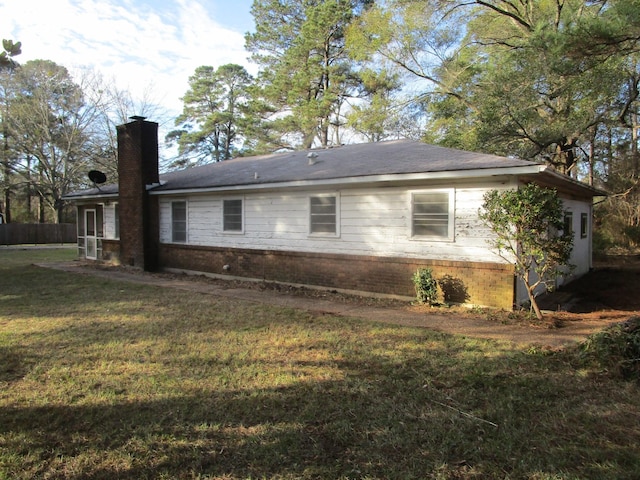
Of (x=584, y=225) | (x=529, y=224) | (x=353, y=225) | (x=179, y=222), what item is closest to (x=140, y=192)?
(x=179, y=222)

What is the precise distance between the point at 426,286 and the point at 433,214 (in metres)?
1.44

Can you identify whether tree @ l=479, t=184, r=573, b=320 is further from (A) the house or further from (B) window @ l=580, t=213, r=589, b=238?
(B) window @ l=580, t=213, r=589, b=238

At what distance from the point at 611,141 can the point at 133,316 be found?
87.4ft

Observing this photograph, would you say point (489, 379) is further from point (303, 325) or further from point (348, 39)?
point (348, 39)

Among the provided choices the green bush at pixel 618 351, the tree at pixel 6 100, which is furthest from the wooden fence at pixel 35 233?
the green bush at pixel 618 351

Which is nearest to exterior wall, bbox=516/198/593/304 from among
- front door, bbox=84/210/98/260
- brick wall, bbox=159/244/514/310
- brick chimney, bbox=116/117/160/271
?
brick wall, bbox=159/244/514/310

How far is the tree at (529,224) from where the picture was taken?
661 cm

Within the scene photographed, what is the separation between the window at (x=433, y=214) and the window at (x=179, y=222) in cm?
767

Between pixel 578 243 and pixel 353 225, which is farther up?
pixel 353 225

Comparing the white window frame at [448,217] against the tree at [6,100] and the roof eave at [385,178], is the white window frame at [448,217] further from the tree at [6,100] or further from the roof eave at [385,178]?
the tree at [6,100]

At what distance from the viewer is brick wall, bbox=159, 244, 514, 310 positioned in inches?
302

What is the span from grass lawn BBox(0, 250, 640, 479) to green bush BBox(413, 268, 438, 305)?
76.3 inches

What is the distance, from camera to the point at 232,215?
11781 mm

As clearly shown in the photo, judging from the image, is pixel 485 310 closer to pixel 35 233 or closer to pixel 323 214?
pixel 323 214
